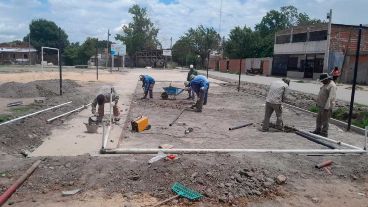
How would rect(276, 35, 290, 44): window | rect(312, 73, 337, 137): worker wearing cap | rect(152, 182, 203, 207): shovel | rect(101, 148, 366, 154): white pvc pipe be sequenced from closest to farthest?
rect(152, 182, 203, 207): shovel → rect(101, 148, 366, 154): white pvc pipe → rect(312, 73, 337, 137): worker wearing cap → rect(276, 35, 290, 44): window

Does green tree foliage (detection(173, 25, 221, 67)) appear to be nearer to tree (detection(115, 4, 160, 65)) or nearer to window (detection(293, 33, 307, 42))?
tree (detection(115, 4, 160, 65))

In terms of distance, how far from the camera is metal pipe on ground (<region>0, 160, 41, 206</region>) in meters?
5.08

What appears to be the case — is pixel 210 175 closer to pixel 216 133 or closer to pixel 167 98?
pixel 216 133

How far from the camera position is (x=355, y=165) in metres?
7.20

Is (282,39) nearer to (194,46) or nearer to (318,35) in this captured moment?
(318,35)

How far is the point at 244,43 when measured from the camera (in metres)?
70.1

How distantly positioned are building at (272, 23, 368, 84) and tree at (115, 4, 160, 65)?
3618 cm

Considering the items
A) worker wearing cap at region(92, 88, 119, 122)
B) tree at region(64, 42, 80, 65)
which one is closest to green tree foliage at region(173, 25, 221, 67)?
tree at region(64, 42, 80, 65)

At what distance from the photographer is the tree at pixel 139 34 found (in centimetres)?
8188

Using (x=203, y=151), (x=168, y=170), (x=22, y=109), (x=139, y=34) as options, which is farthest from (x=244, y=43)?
(x=168, y=170)

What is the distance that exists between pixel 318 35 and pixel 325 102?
3626 cm

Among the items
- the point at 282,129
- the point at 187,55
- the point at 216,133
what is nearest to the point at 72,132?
the point at 216,133

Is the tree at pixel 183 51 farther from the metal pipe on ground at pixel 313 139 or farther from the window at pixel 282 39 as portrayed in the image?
the metal pipe on ground at pixel 313 139

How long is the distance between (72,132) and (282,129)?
546 centimetres
